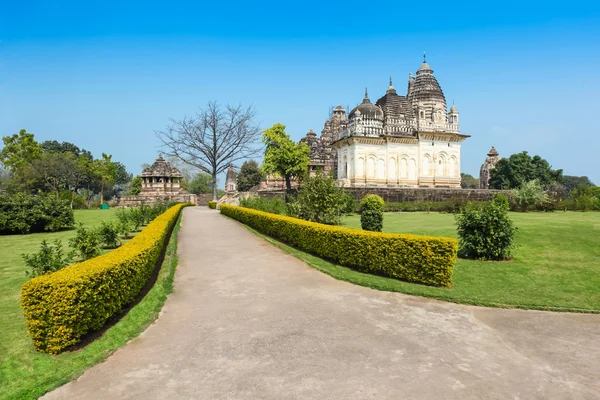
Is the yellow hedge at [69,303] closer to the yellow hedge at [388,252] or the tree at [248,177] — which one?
the yellow hedge at [388,252]

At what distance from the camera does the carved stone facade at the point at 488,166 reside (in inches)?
2352

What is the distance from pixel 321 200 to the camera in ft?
53.3

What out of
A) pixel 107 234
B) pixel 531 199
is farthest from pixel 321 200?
pixel 531 199

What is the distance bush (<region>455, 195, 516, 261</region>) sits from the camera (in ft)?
32.1

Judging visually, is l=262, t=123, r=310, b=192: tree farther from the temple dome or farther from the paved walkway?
the paved walkway

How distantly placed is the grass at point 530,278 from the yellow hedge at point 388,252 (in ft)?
0.81

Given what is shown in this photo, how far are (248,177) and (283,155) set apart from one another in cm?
3010

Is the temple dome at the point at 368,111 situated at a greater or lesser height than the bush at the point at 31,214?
greater

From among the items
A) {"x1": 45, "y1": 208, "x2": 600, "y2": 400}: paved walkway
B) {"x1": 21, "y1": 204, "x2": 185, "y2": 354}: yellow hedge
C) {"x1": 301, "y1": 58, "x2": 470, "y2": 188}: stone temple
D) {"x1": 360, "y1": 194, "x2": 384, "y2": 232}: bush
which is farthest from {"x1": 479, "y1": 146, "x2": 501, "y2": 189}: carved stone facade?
{"x1": 21, "y1": 204, "x2": 185, "y2": 354}: yellow hedge

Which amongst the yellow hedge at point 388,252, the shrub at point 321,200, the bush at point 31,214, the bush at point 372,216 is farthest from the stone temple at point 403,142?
the yellow hedge at point 388,252

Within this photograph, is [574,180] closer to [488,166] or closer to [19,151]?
[488,166]

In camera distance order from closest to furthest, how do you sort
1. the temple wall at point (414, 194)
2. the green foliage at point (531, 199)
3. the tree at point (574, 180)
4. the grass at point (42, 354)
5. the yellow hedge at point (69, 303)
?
the grass at point (42, 354) < the yellow hedge at point (69, 303) < the green foliage at point (531, 199) < the temple wall at point (414, 194) < the tree at point (574, 180)

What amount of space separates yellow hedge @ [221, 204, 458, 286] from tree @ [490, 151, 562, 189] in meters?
49.9

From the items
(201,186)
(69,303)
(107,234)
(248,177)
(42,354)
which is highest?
(248,177)
